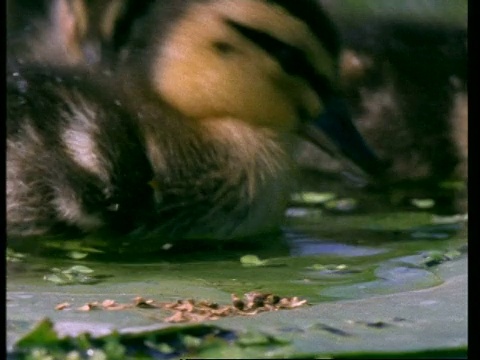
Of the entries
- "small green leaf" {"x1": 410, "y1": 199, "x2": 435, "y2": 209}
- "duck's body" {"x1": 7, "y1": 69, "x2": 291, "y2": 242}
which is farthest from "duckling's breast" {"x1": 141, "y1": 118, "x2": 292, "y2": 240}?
"small green leaf" {"x1": 410, "y1": 199, "x2": 435, "y2": 209}

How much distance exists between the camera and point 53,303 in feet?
5.03

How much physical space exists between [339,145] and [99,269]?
51 cm

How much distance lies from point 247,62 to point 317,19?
0.15 meters

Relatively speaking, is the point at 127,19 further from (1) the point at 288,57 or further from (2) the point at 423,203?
(2) the point at 423,203

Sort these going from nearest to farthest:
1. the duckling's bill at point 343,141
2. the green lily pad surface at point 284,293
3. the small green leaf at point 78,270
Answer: the green lily pad surface at point 284,293 → the small green leaf at point 78,270 → the duckling's bill at point 343,141

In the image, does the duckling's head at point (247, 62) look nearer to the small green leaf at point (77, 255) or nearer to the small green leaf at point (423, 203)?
the small green leaf at point (423, 203)

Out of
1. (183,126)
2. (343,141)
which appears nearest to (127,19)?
(183,126)

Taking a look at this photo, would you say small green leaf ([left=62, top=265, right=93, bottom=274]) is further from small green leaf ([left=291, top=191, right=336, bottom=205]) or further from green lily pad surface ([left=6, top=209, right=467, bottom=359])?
small green leaf ([left=291, top=191, right=336, bottom=205])

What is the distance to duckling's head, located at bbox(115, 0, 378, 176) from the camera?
1675 millimetres

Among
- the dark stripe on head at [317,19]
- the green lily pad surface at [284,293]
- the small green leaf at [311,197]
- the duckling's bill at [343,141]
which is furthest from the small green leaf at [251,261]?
the dark stripe on head at [317,19]

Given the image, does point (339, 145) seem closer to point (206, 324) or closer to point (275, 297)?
point (275, 297)

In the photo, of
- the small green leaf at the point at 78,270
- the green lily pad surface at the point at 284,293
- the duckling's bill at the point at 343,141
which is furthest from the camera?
the duckling's bill at the point at 343,141

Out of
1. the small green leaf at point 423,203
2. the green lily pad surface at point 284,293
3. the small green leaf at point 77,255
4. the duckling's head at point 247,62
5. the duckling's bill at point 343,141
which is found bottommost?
the green lily pad surface at point 284,293

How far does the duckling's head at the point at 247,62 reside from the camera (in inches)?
65.9
